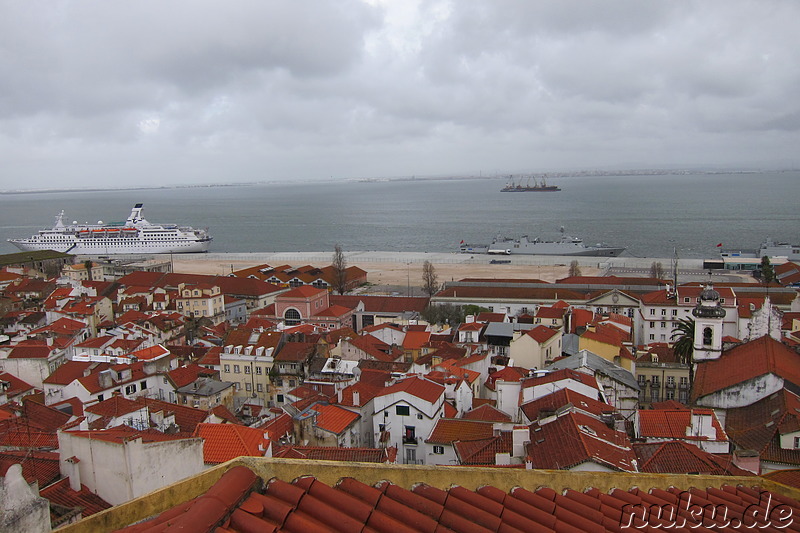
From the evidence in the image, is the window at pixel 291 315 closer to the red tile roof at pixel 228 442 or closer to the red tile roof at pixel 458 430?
the red tile roof at pixel 458 430

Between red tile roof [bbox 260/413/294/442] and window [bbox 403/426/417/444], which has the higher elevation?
red tile roof [bbox 260/413/294/442]

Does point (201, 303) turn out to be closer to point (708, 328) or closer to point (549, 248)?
point (708, 328)

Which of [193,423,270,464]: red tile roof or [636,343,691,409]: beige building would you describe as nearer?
[193,423,270,464]: red tile roof

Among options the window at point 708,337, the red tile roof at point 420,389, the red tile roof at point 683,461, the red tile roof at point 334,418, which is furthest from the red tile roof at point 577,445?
the window at point 708,337

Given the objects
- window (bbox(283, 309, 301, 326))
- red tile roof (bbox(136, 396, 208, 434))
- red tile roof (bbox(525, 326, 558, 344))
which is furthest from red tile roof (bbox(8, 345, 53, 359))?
red tile roof (bbox(525, 326, 558, 344))

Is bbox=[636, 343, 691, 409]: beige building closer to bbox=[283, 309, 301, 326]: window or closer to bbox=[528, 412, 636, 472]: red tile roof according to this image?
bbox=[528, 412, 636, 472]: red tile roof
